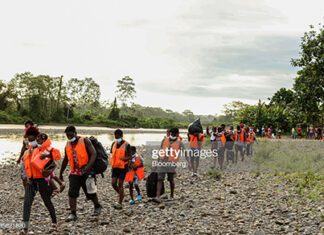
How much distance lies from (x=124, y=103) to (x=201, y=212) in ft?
248

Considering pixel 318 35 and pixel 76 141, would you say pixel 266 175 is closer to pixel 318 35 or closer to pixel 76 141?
pixel 76 141

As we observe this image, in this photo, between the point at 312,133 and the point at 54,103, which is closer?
the point at 312,133

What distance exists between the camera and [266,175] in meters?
11.1

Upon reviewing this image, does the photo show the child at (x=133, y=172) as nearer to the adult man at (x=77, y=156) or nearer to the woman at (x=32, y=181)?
the adult man at (x=77, y=156)

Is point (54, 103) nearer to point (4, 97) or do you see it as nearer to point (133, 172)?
point (4, 97)

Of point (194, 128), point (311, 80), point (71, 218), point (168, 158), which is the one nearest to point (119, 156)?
point (168, 158)

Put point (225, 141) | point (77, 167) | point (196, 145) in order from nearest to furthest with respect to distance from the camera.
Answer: point (77, 167)
point (196, 145)
point (225, 141)

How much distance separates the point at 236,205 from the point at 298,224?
1.85 m

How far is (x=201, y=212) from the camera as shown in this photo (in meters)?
7.23

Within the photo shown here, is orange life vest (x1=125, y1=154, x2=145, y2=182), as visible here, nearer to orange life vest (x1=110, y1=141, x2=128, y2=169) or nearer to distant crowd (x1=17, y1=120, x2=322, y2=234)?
distant crowd (x1=17, y1=120, x2=322, y2=234)

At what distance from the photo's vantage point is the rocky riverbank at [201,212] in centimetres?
617

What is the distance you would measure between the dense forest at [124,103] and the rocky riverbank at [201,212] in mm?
16679
